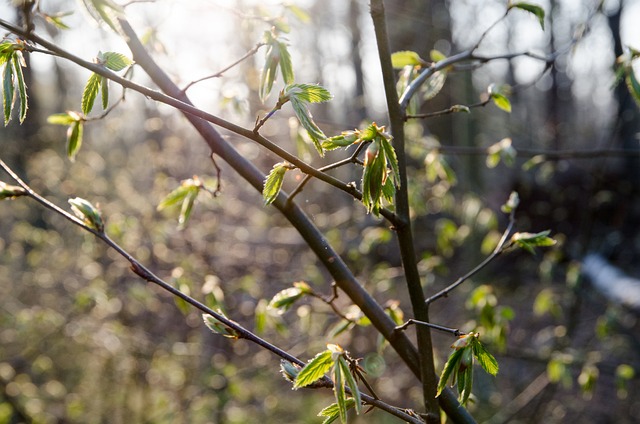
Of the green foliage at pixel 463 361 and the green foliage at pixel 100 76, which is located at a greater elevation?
the green foliage at pixel 100 76

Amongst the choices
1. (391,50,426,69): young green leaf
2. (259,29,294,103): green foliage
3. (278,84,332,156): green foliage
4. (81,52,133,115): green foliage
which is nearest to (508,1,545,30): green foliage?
(391,50,426,69): young green leaf

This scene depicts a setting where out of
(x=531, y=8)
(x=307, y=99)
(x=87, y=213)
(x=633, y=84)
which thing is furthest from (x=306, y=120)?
(x=633, y=84)

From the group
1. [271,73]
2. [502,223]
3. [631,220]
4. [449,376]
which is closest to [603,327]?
[449,376]

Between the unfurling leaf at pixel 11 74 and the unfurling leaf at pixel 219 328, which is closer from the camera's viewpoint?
the unfurling leaf at pixel 11 74

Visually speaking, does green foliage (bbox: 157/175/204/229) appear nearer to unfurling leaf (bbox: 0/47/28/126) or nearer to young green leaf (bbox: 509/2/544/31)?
unfurling leaf (bbox: 0/47/28/126)

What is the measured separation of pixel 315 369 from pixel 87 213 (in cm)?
66

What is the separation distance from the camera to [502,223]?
374 inches

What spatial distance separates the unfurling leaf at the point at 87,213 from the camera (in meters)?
1.25

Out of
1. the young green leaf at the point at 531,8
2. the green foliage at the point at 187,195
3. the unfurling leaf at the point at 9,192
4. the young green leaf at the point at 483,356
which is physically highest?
the young green leaf at the point at 531,8

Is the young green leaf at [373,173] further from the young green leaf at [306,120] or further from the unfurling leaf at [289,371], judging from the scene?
the unfurling leaf at [289,371]

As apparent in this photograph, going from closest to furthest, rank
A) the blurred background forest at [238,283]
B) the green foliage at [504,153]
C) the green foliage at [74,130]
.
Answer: the green foliage at [74,130], the green foliage at [504,153], the blurred background forest at [238,283]

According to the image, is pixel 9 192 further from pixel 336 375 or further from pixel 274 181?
pixel 336 375

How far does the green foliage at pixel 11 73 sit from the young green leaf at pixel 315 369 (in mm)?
721

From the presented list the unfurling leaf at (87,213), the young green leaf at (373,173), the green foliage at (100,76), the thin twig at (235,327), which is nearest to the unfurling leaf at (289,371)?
the thin twig at (235,327)
